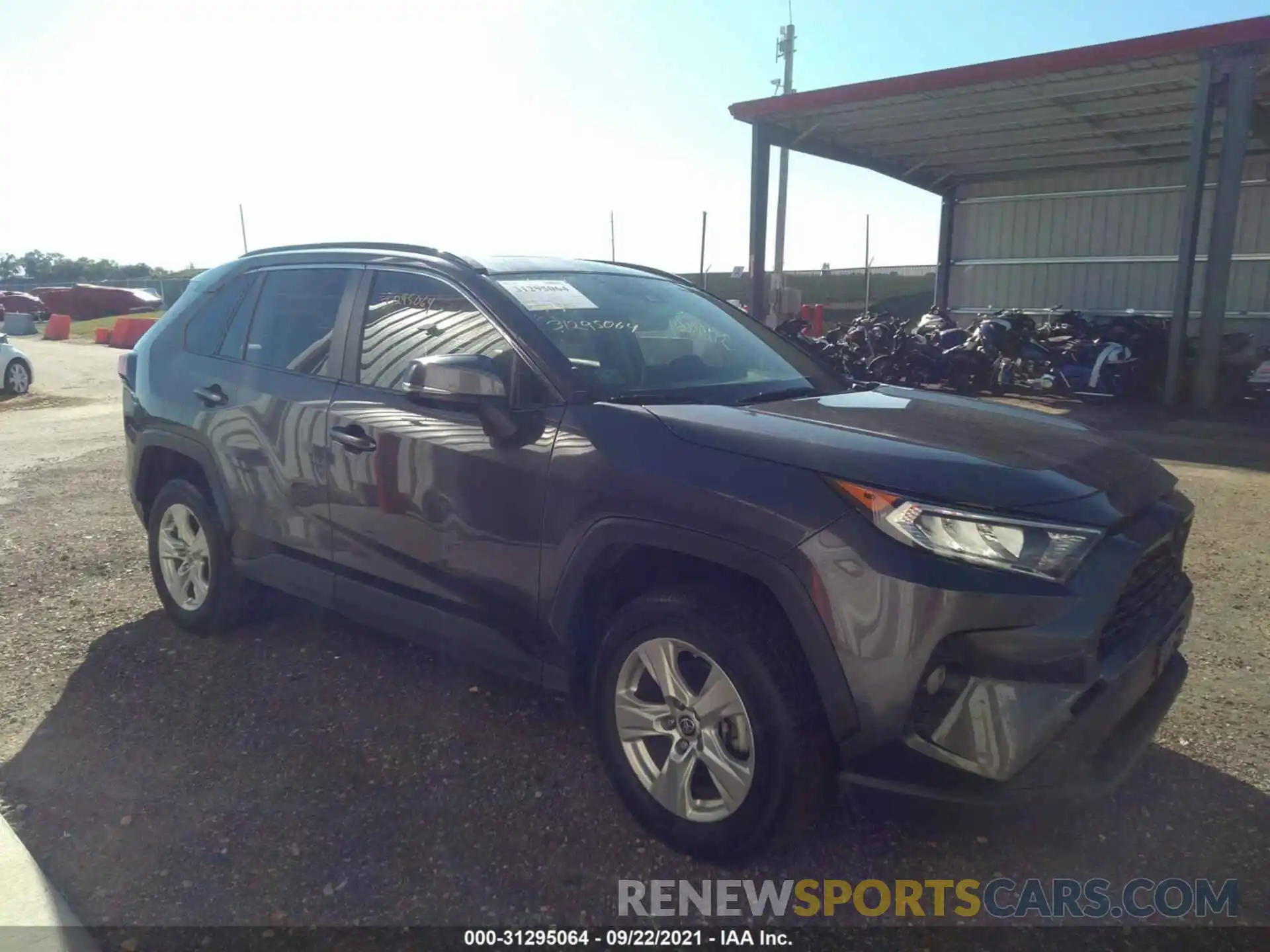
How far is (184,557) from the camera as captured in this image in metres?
4.44

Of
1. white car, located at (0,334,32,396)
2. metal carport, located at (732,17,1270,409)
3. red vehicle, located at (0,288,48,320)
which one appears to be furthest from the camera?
red vehicle, located at (0,288,48,320)

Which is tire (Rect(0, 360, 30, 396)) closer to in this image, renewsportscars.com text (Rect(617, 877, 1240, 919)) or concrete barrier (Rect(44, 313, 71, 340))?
renewsportscars.com text (Rect(617, 877, 1240, 919))

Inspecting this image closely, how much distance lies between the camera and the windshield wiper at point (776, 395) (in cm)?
320

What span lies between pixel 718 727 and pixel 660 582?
443 mm

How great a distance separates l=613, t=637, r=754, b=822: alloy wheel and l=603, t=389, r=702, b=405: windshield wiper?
79cm

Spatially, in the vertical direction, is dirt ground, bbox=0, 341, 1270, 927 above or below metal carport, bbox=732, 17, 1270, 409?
below

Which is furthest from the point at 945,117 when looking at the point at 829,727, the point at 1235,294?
the point at 829,727

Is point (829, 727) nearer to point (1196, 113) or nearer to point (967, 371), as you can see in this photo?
point (1196, 113)

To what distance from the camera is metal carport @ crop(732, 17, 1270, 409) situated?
1098 centimetres

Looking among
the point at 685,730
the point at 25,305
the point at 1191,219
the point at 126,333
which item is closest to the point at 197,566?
the point at 685,730

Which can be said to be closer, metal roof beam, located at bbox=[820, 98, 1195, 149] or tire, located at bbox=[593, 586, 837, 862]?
tire, located at bbox=[593, 586, 837, 862]

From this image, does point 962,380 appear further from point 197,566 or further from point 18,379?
point 18,379

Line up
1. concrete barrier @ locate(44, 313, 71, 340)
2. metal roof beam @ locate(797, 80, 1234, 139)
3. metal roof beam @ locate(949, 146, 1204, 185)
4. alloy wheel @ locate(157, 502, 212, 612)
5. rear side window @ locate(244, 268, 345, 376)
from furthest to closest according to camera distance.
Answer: concrete barrier @ locate(44, 313, 71, 340) → metal roof beam @ locate(949, 146, 1204, 185) → metal roof beam @ locate(797, 80, 1234, 139) → alloy wheel @ locate(157, 502, 212, 612) → rear side window @ locate(244, 268, 345, 376)

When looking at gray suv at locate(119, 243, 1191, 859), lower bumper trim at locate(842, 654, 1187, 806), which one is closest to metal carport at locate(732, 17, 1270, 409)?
gray suv at locate(119, 243, 1191, 859)
